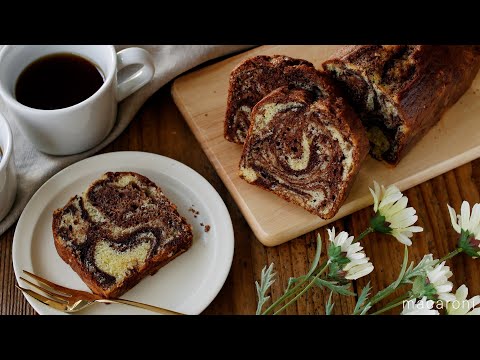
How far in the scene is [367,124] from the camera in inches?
99.9

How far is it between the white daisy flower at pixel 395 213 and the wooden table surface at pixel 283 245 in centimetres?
12

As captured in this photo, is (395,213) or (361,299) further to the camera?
(395,213)

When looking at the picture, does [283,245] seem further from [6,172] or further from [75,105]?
[6,172]

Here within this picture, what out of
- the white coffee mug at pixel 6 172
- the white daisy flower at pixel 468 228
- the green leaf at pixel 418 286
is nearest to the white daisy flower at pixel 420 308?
the green leaf at pixel 418 286

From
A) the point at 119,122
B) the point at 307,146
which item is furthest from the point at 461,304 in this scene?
the point at 119,122

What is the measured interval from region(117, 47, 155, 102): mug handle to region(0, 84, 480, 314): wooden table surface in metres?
0.18

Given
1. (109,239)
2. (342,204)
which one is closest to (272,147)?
(342,204)

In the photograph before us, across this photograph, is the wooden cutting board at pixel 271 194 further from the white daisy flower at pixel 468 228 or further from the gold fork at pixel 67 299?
the gold fork at pixel 67 299

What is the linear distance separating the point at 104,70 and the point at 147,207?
54 centimetres

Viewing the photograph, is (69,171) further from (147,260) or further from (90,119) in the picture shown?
(147,260)

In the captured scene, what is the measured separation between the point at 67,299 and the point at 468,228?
4.48 feet

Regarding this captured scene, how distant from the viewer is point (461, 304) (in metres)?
2.25
